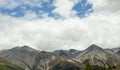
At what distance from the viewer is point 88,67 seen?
194625 mm

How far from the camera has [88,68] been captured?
638 feet

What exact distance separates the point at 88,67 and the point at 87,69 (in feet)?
5.38

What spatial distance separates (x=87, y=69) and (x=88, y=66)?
7.71 feet

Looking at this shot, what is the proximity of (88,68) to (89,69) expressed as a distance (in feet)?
3.67

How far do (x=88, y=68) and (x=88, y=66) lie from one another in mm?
1525

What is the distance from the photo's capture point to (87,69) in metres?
194

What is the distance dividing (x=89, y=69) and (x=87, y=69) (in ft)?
5.02

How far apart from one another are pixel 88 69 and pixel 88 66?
2.35m

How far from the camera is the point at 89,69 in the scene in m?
194

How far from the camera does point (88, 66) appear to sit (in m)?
195

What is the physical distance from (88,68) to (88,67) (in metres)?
0.74

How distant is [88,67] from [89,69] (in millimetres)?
1731

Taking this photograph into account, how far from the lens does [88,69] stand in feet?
636
